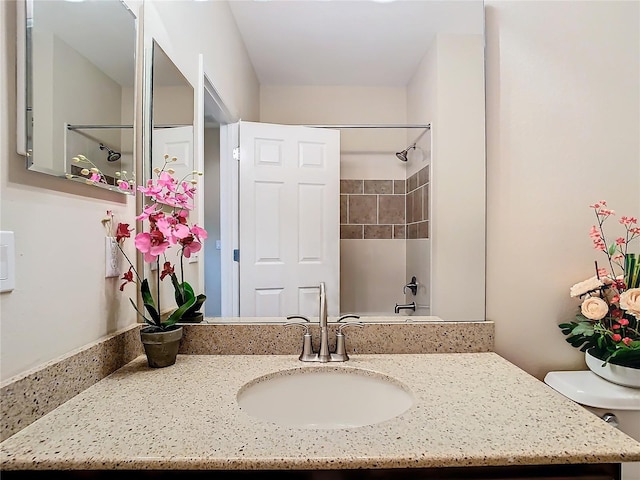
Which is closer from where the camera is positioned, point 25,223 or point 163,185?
point 25,223

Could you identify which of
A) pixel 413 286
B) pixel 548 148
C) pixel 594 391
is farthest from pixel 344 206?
pixel 594 391

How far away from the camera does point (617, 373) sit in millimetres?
1176

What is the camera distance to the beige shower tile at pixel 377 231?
1330mm

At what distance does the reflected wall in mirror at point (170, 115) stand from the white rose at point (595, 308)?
1300mm

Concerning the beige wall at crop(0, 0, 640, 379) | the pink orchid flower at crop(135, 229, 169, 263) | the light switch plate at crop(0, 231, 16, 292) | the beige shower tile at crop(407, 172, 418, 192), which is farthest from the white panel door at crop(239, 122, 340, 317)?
the light switch plate at crop(0, 231, 16, 292)

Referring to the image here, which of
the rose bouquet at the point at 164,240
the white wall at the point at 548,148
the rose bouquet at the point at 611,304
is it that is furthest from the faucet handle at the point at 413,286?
the rose bouquet at the point at 164,240

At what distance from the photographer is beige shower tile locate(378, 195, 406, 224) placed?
1.32 m

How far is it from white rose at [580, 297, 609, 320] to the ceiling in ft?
2.95

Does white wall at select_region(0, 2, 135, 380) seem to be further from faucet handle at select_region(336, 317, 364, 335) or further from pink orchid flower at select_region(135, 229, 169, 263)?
faucet handle at select_region(336, 317, 364, 335)

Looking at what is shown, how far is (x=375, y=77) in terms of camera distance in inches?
53.2

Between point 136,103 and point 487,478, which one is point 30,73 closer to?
point 136,103

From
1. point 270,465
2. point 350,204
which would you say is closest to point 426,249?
point 350,204

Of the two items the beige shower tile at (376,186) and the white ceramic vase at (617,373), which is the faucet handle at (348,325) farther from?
the white ceramic vase at (617,373)

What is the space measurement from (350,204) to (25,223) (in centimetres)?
88
